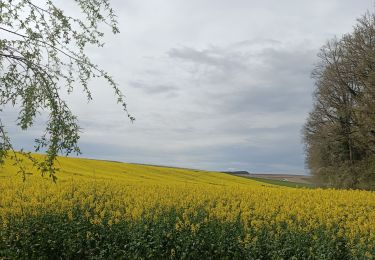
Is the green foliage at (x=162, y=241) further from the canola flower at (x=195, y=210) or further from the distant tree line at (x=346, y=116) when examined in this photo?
the distant tree line at (x=346, y=116)

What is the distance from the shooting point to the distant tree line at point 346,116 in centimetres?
2948

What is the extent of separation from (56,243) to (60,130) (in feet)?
14.8

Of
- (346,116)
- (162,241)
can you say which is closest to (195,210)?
(162,241)

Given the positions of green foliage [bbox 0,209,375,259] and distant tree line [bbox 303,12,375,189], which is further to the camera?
distant tree line [bbox 303,12,375,189]

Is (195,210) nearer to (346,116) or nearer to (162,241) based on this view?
(162,241)

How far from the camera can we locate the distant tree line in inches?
1161

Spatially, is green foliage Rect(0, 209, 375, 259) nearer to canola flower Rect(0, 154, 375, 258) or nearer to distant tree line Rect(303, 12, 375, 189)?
canola flower Rect(0, 154, 375, 258)

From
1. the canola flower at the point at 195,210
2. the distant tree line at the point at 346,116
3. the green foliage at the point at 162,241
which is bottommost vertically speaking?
the green foliage at the point at 162,241

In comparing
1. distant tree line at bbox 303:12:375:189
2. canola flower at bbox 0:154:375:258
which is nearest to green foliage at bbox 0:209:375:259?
canola flower at bbox 0:154:375:258

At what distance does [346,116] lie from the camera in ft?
106

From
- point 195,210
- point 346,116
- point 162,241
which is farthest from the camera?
point 346,116

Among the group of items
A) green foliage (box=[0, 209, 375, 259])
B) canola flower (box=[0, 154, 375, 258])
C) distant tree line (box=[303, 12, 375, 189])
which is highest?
distant tree line (box=[303, 12, 375, 189])

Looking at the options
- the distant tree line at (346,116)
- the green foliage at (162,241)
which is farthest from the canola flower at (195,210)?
the distant tree line at (346,116)

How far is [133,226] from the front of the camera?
1023 centimetres
